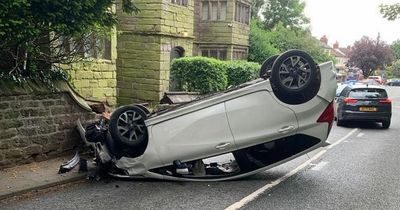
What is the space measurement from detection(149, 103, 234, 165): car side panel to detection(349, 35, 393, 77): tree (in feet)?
228

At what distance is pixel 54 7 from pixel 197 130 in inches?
119

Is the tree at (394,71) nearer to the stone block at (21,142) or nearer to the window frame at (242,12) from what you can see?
the window frame at (242,12)

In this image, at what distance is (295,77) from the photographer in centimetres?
715

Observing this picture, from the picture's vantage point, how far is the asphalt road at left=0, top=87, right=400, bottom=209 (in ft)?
20.2

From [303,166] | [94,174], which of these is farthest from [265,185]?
[94,174]

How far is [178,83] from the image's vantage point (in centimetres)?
1958

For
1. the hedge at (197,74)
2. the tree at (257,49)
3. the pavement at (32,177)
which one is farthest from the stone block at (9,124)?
the tree at (257,49)

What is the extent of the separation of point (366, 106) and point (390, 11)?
8.19 metres

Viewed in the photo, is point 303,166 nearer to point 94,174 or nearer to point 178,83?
point 94,174

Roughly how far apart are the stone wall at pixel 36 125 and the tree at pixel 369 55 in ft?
226

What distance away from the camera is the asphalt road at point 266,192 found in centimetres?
614

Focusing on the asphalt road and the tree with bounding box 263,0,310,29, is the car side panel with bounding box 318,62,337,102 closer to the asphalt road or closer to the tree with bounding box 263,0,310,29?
the asphalt road

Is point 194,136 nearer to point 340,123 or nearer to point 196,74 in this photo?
point 340,123

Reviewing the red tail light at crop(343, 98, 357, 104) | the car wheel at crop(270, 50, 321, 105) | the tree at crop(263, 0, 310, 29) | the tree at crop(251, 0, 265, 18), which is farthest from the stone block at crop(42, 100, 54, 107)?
the tree at crop(263, 0, 310, 29)
